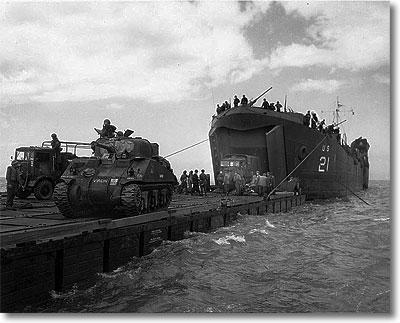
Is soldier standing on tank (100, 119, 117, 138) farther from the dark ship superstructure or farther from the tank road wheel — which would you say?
the dark ship superstructure

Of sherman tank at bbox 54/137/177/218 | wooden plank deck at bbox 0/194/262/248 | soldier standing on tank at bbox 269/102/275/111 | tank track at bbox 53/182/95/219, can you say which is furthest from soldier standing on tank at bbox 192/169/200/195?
tank track at bbox 53/182/95/219

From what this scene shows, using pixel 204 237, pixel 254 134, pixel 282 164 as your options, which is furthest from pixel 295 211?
pixel 204 237

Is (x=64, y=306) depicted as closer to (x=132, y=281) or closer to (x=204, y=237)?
(x=132, y=281)

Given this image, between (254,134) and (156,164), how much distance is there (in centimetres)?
1914

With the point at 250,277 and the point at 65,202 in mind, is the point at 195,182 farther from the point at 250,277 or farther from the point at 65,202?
the point at 250,277

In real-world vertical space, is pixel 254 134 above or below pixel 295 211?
above

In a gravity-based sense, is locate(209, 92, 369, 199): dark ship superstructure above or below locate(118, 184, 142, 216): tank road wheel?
above

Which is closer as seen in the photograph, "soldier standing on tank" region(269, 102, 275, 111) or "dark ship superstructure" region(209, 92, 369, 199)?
"dark ship superstructure" region(209, 92, 369, 199)

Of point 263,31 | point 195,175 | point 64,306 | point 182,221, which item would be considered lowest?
point 64,306

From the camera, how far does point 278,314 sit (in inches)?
279

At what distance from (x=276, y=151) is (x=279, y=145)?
0.51 meters

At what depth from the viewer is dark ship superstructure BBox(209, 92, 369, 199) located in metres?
30.9

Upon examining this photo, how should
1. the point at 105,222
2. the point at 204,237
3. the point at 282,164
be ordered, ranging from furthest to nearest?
the point at 282,164 → the point at 204,237 → the point at 105,222

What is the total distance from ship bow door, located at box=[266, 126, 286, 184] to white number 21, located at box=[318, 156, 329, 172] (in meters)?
4.99
